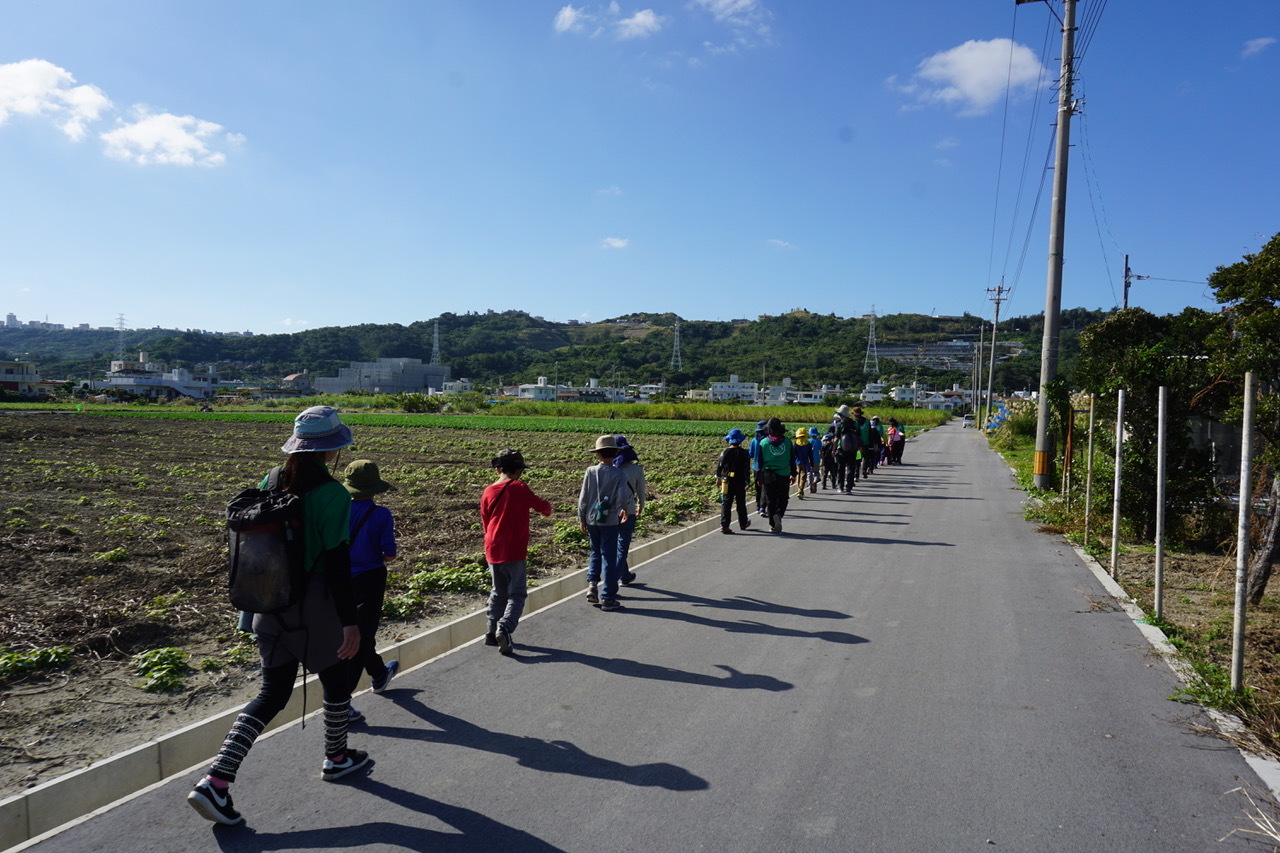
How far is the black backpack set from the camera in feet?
11.1

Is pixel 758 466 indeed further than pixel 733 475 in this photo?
Yes

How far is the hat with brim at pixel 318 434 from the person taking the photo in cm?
376

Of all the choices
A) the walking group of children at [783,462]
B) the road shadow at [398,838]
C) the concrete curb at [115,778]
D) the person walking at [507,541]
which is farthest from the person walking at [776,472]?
the road shadow at [398,838]

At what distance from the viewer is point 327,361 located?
573 feet

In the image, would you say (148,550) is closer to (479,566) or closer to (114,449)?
(479,566)

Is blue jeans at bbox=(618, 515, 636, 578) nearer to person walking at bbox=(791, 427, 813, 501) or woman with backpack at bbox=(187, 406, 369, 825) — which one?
woman with backpack at bbox=(187, 406, 369, 825)

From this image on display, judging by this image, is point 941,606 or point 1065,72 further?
point 1065,72

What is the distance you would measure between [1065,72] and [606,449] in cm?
1689

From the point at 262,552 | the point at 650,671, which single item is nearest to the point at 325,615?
the point at 262,552

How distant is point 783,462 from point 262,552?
9253 millimetres

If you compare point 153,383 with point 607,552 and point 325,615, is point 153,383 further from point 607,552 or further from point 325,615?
point 325,615

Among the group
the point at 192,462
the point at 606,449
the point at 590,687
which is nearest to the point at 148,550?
the point at 606,449

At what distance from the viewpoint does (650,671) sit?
18.0 feet

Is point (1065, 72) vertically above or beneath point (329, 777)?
above
